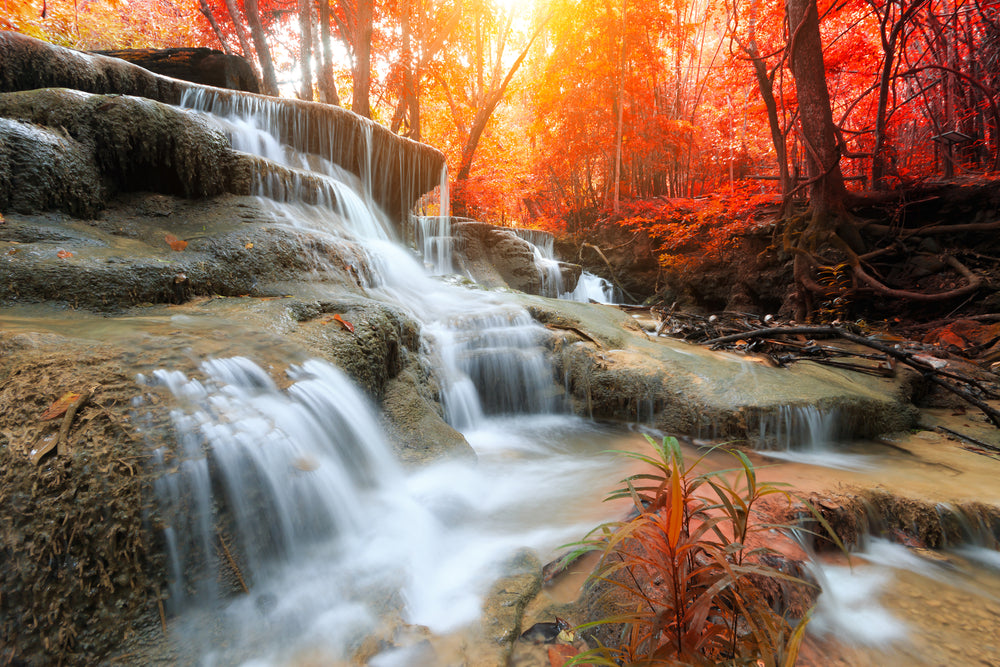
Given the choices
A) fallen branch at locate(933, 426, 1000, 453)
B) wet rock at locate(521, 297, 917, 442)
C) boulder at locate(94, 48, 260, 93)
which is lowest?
fallen branch at locate(933, 426, 1000, 453)

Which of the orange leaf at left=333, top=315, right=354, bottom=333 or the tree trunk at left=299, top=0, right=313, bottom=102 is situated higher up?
the tree trunk at left=299, top=0, right=313, bottom=102

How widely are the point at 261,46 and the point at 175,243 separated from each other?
9.70 meters

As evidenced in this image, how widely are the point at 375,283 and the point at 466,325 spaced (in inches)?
49.7

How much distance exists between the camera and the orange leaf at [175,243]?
355 cm

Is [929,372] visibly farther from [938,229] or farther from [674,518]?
[674,518]

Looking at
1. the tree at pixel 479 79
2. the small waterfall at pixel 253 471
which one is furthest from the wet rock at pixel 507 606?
the tree at pixel 479 79

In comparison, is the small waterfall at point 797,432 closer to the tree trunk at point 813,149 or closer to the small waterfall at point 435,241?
the tree trunk at point 813,149

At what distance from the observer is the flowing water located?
5.01ft

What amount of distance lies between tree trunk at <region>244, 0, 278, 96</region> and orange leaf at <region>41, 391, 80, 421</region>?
38.1ft

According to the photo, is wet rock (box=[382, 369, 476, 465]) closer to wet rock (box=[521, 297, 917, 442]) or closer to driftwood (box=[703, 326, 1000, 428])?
wet rock (box=[521, 297, 917, 442])

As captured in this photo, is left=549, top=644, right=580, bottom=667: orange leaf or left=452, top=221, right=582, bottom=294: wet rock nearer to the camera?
left=549, top=644, right=580, bottom=667: orange leaf

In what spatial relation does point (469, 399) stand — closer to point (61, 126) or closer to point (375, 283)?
point (375, 283)

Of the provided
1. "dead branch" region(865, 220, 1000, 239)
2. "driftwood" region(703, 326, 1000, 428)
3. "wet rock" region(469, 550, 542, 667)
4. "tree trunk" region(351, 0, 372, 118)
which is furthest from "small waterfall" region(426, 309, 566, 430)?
"tree trunk" region(351, 0, 372, 118)

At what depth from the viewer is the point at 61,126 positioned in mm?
3602
